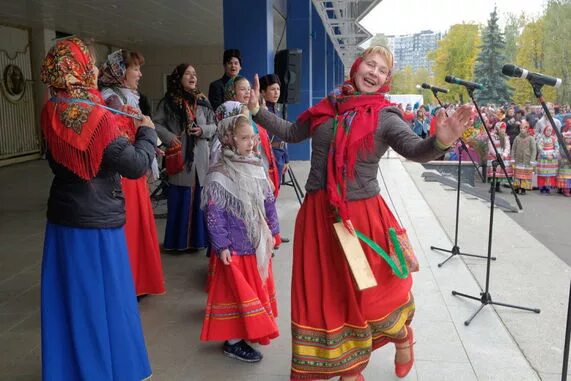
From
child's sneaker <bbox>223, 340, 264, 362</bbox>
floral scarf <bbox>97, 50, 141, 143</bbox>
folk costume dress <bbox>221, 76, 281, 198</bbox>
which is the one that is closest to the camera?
child's sneaker <bbox>223, 340, 264, 362</bbox>

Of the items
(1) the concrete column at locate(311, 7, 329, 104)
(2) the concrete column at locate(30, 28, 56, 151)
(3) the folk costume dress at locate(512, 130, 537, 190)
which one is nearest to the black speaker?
(3) the folk costume dress at locate(512, 130, 537, 190)

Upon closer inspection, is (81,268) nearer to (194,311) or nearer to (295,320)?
(295,320)

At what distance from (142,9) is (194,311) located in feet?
31.9

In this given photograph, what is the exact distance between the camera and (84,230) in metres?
2.28

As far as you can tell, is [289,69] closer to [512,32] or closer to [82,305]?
[82,305]

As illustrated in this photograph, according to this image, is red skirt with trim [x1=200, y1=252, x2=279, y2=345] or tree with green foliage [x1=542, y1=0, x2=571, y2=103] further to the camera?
tree with green foliage [x1=542, y1=0, x2=571, y2=103]

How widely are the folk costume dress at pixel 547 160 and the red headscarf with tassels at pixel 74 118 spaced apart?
11677 millimetres

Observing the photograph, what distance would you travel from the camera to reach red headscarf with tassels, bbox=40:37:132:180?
213 centimetres

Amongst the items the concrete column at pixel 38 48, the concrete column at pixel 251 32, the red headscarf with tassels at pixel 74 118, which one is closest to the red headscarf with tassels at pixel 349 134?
the red headscarf with tassels at pixel 74 118

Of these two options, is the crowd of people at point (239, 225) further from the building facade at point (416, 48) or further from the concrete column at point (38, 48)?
the building facade at point (416, 48)

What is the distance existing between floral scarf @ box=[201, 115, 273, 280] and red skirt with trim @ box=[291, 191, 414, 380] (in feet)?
1.48

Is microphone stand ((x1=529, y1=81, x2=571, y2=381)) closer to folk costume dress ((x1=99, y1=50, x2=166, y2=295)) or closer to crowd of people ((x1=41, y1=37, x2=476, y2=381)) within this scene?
crowd of people ((x1=41, y1=37, x2=476, y2=381))

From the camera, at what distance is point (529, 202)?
35.3 ft

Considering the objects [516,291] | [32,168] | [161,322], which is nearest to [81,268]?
[161,322]
